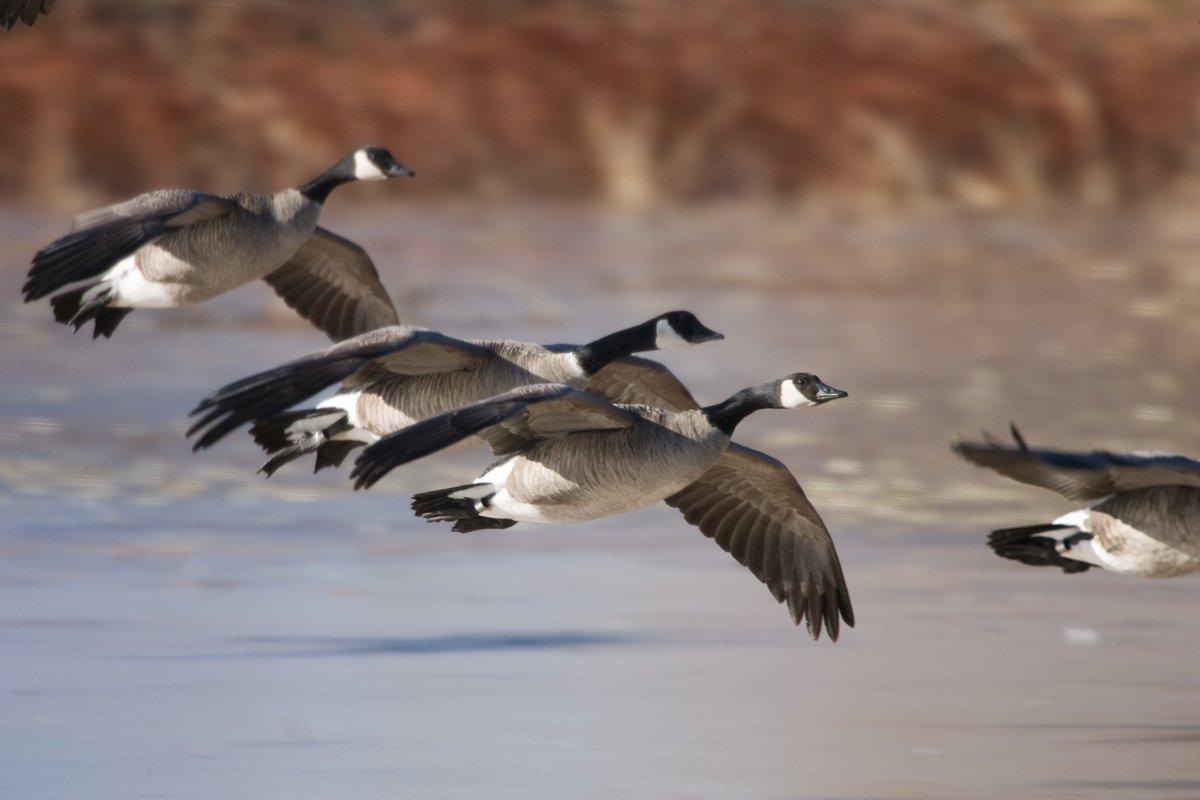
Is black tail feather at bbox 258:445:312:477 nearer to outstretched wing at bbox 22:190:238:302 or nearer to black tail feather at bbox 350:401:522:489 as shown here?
outstretched wing at bbox 22:190:238:302

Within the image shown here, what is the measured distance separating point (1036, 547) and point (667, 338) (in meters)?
1.51

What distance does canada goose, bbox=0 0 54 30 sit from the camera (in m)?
7.32

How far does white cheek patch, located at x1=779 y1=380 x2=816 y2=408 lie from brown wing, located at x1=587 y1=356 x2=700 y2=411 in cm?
110

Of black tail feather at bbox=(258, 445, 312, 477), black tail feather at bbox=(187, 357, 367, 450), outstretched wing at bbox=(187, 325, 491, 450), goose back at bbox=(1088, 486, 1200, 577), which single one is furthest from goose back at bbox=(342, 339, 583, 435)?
goose back at bbox=(1088, 486, 1200, 577)

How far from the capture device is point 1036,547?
7.84 metres

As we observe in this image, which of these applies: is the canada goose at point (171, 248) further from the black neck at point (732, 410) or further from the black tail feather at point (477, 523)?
the black neck at point (732, 410)

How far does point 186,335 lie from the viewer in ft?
56.5

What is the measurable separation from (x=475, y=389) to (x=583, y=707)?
120 cm

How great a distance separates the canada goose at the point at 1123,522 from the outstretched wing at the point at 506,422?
1.51 meters

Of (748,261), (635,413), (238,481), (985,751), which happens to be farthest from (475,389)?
(748,261)

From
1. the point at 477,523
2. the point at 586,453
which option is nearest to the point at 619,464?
the point at 586,453

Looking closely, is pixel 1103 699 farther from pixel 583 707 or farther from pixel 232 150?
pixel 232 150

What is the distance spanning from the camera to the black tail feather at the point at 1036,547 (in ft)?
25.6

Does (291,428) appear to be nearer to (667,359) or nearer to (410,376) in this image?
(410,376)
